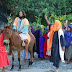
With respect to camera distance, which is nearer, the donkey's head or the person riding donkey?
the donkey's head

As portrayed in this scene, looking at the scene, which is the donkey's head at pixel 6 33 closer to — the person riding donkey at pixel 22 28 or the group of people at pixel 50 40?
the group of people at pixel 50 40

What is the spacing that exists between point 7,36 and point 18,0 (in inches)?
499

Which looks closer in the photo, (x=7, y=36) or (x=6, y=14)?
(x=7, y=36)

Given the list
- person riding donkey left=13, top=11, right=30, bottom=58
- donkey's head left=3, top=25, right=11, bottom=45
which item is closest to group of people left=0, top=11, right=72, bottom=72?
person riding donkey left=13, top=11, right=30, bottom=58

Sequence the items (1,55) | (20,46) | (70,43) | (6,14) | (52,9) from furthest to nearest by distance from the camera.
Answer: (6,14) → (52,9) → (70,43) → (20,46) → (1,55)

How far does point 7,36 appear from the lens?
6277 mm

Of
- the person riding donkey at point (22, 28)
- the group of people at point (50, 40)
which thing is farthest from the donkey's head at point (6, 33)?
the person riding donkey at point (22, 28)

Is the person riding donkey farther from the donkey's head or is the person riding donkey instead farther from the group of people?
the donkey's head

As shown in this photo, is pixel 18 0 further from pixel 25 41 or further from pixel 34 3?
pixel 25 41

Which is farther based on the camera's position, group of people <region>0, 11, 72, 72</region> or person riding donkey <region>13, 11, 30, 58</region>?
person riding donkey <region>13, 11, 30, 58</region>

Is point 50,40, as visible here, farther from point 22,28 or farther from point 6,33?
point 6,33

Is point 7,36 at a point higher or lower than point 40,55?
higher

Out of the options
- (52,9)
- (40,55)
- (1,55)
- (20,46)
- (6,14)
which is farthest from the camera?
(6,14)

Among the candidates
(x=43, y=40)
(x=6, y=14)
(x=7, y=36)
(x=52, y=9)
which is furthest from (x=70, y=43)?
(x=6, y=14)
